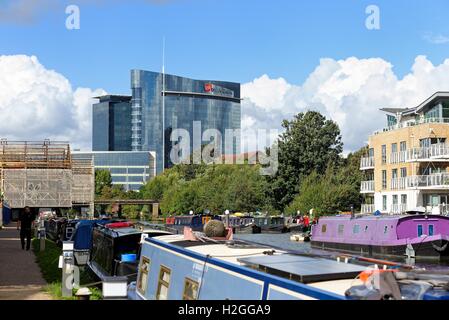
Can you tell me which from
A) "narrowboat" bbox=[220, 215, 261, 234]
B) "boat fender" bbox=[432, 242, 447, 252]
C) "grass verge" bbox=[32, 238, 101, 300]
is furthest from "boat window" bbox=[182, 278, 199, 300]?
"narrowboat" bbox=[220, 215, 261, 234]

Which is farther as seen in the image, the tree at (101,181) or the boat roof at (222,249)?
the tree at (101,181)

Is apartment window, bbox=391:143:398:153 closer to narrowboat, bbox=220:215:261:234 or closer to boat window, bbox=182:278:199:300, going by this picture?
narrowboat, bbox=220:215:261:234

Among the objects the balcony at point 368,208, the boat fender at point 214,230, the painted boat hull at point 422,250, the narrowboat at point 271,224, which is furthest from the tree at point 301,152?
the boat fender at point 214,230

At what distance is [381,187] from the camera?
55906mm

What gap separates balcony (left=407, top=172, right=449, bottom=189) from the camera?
155 feet

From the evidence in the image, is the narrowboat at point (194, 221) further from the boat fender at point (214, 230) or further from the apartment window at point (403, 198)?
the boat fender at point (214, 230)

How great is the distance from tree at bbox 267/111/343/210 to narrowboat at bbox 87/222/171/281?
59260 millimetres

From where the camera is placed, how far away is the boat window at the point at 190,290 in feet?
28.4

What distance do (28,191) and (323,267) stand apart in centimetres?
6307

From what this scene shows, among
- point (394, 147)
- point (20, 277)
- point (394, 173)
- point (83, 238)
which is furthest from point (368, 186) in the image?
point (20, 277)

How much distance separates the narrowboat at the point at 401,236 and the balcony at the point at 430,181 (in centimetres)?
1602

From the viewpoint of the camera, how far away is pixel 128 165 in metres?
187
